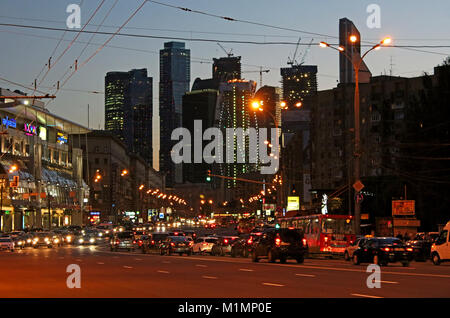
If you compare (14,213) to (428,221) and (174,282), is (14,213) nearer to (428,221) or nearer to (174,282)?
(428,221)

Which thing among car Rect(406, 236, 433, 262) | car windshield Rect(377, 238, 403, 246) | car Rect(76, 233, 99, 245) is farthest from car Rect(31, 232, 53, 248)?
car windshield Rect(377, 238, 403, 246)

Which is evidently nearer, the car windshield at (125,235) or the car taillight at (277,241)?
the car taillight at (277,241)

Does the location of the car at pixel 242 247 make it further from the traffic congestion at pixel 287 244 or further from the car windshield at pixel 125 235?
the car windshield at pixel 125 235

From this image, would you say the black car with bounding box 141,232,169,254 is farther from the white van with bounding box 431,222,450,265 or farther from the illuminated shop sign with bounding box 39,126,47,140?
the illuminated shop sign with bounding box 39,126,47,140

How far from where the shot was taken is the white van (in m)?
37.4

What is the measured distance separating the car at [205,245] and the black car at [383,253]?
70.9 ft

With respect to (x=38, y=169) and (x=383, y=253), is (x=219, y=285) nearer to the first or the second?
(x=383, y=253)

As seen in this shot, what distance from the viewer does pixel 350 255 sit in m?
41.7

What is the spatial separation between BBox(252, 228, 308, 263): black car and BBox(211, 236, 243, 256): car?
592 inches

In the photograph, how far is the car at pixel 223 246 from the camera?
176 feet

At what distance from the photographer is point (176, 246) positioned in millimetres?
52344

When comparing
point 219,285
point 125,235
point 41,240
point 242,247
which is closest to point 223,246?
point 242,247

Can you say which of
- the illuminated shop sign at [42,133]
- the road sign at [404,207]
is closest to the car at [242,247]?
the road sign at [404,207]
